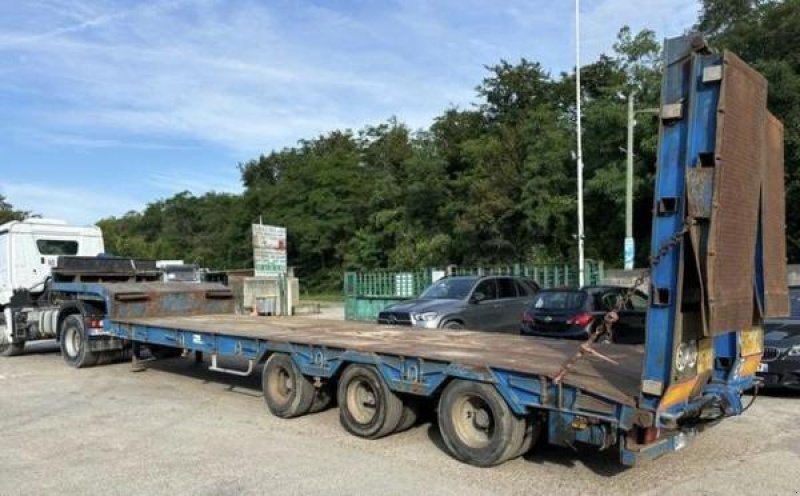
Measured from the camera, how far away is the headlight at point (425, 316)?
47.1 ft

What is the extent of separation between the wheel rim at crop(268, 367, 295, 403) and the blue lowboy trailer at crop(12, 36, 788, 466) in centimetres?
2

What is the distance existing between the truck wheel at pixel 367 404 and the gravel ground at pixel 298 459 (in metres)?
0.16

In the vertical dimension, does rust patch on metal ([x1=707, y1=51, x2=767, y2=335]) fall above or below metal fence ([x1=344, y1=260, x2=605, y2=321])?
above

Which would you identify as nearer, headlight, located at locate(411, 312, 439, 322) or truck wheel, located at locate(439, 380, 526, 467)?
truck wheel, located at locate(439, 380, 526, 467)

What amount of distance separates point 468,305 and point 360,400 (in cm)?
745

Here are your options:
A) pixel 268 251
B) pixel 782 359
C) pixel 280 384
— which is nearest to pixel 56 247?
pixel 268 251

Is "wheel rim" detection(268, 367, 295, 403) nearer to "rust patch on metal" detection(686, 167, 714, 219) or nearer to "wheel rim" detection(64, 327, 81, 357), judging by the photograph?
"rust patch on metal" detection(686, 167, 714, 219)

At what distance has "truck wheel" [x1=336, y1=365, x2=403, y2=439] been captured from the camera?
7477mm

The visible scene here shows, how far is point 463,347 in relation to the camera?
825 cm

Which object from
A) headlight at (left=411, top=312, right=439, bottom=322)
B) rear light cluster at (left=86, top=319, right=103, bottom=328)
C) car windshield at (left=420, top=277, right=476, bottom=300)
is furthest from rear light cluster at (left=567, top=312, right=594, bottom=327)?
rear light cluster at (left=86, top=319, right=103, bottom=328)

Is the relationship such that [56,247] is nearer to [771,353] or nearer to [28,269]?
[28,269]

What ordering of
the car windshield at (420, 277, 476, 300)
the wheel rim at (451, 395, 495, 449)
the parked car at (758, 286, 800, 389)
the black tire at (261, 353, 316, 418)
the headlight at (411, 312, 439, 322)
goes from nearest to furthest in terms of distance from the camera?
the wheel rim at (451, 395, 495, 449) → the black tire at (261, 353, 316, 418) → the parked car at (758, 286, 800, 389) → the headlight at (411, 312, 439, 322) → the car windshield at (420, 277, 476, 300)

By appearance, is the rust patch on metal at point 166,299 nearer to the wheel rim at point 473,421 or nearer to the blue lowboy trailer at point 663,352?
the blue lowboy trailer at point 663,352

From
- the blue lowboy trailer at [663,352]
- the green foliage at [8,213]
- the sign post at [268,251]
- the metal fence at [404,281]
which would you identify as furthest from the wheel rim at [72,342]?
the green foliage at [8,213]
